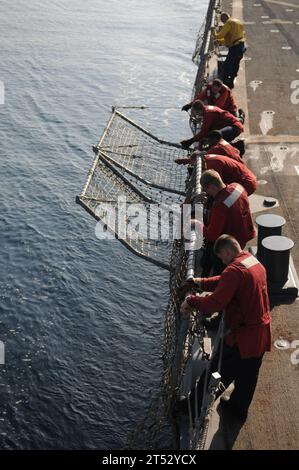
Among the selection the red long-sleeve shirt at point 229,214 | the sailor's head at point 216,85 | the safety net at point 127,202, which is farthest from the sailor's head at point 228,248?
the sailor's head at point 216,85

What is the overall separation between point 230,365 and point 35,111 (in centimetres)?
2630

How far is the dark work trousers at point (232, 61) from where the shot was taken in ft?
60.6

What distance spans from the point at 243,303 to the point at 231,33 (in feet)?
41.8

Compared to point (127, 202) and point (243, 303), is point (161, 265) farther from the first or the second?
point (243, 303)

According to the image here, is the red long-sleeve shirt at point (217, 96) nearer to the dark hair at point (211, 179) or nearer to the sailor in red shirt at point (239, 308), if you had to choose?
the dark hair at point (211, 179)

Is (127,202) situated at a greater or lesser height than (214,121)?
lesser

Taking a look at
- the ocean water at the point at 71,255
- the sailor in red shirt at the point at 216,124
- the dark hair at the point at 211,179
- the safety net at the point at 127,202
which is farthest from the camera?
the ocean water at the point at 71,255

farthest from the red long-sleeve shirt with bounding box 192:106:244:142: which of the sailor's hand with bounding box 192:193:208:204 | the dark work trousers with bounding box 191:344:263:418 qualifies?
the dark work trousers with bounding box 191:344:263:418

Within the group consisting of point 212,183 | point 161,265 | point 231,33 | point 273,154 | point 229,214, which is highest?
point 231,33

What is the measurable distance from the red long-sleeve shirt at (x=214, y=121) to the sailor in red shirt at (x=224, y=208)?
426 centimetres

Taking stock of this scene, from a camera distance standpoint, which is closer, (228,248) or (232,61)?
(228,248)

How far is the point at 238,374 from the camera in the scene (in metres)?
7.76

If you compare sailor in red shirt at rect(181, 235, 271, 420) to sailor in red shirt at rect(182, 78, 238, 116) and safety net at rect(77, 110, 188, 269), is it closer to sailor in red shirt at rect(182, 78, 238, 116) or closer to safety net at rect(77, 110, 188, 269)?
safety net at rect(77, 110, 188, 269)

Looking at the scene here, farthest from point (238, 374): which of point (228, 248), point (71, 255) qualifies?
point (71, 255)
